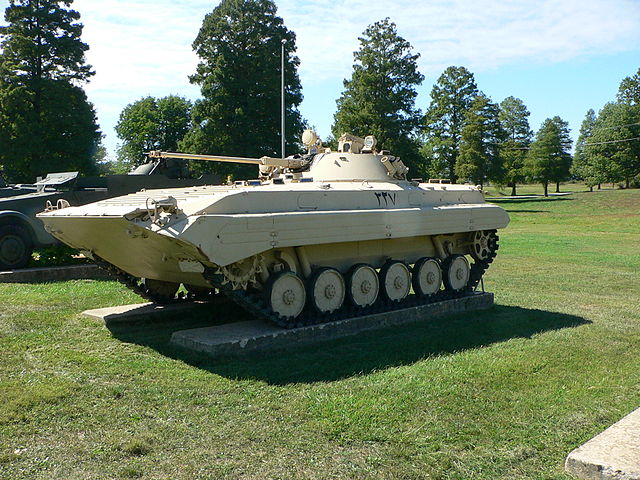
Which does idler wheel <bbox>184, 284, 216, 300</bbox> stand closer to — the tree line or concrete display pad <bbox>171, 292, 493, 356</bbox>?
concrete display pad <bbox>171, 292, 493, 356</bbox>

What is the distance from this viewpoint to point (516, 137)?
70.8m

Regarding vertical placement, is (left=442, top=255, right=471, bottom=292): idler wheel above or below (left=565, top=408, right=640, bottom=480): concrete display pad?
→ above

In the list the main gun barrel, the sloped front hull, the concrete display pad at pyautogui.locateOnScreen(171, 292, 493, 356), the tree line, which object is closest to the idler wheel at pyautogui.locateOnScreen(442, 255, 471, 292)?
the concrete display pad at pyautogui.locateOnScreen(171, 292, 493, 356)

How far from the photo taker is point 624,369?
25.1 ft

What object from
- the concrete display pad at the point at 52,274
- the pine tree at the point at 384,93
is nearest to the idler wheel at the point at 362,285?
the concrete display pad at the point at 52,274

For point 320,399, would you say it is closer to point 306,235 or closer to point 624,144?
point 306,235

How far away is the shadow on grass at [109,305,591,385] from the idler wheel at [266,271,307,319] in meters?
0.54

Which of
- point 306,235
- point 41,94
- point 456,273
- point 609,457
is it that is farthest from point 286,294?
point 41,94

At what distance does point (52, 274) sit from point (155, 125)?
149 ft

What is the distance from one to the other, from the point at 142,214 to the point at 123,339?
194 cm

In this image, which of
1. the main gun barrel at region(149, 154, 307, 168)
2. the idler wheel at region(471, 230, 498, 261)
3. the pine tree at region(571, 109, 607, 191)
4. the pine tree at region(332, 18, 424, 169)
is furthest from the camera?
the pine tree at region(571, 109, 607, 191)

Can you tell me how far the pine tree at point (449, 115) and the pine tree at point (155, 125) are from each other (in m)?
19.9

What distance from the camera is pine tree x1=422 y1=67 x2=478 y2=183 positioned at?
168 feet

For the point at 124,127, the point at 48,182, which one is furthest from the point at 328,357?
the point at 124,127
